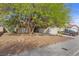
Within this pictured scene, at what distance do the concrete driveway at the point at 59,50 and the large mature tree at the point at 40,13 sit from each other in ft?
0.45

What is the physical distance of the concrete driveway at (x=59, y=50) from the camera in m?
1.36

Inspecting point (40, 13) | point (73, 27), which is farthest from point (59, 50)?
point (40, 13)

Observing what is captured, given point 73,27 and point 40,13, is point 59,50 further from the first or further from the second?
point 40,13

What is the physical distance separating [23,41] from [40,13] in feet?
0.75

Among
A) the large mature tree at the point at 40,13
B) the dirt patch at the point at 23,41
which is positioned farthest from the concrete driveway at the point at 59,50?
the large mature tree at the point at 40,13

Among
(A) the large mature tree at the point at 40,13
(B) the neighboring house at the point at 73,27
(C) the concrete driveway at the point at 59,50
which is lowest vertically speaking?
(C) the concrete driveway at the point at 59,50

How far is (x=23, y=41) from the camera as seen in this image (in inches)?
54.3

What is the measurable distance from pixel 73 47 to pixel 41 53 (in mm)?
223

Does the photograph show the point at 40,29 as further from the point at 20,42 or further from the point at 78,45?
the point at 78,45

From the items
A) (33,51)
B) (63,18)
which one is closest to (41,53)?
(33,51)

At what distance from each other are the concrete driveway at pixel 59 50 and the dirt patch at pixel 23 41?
0.09 ft

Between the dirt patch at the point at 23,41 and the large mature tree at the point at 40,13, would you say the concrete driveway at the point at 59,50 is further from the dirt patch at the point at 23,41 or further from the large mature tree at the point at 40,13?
the large mature tree at the point at 40,13

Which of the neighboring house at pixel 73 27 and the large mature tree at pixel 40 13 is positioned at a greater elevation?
the large mature tree at pixel 40 13

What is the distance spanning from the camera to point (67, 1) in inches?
54.2
